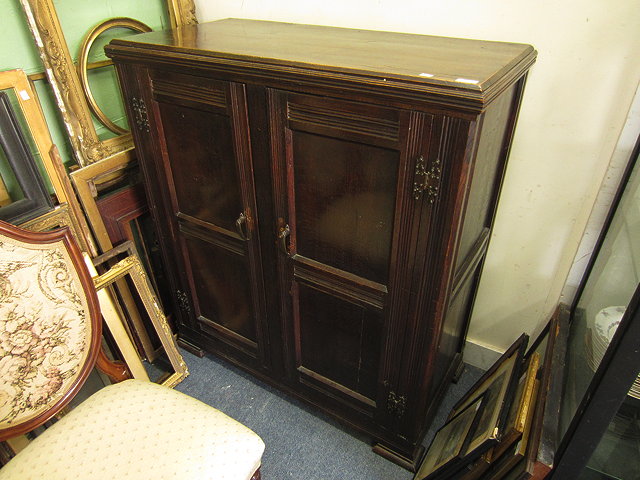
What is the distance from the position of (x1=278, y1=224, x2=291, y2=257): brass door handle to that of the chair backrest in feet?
1.72

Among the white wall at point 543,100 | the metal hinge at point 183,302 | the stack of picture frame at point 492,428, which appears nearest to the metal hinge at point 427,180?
the white wall at point 543,100

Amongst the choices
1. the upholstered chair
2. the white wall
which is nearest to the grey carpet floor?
the upholstered chair

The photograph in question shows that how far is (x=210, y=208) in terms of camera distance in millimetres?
1319

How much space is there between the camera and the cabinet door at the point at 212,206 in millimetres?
1118

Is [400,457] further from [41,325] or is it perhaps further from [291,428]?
[41,325]

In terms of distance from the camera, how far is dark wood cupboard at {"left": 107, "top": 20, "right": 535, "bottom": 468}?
0.87m

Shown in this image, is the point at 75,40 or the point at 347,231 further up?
the point at 75,40

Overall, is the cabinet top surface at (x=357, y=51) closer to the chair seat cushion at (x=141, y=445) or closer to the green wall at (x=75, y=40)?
the green wall at (x=75, y=40)

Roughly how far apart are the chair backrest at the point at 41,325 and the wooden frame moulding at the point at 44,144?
0.96ft

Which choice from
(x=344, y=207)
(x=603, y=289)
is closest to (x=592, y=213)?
(x=603, y=289)

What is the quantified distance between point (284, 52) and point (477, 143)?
50cm

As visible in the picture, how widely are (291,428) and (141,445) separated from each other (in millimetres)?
640

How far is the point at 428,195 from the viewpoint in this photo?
2.94 ft

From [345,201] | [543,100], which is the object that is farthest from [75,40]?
[543,100]
